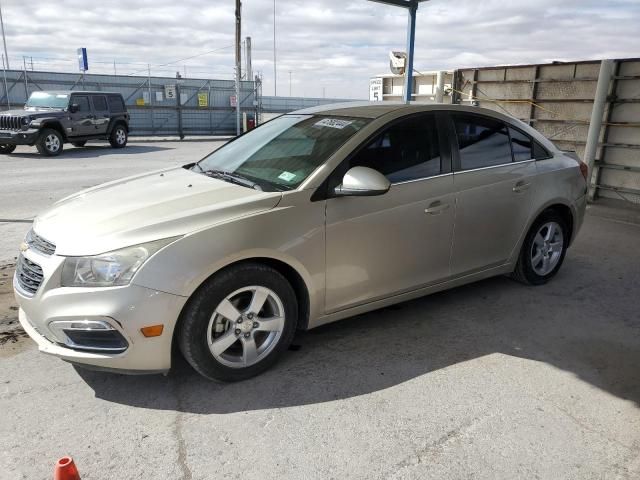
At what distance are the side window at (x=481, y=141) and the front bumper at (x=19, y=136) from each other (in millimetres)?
14183

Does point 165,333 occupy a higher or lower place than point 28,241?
lower

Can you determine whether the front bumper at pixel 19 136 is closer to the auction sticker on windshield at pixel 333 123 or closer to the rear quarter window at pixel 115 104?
the rear quarter window at pixel 115 104

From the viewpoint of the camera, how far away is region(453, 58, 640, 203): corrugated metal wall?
27.2ft

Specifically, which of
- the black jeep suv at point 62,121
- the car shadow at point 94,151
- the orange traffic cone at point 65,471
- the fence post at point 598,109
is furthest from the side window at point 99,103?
the orange traffic cone at point 65,471

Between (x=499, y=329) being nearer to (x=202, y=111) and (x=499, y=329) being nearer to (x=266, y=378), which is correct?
(x=266, y=378)

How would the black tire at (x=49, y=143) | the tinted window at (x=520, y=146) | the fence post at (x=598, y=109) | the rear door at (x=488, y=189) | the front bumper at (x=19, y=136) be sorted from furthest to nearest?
1. the black tire at (x=49, y=143)
2. the front bumper at (x=19, y=136)
3. the fence post at (x=598, y=109)
4. the tinted window at (x=520, y=146)
5. the rear door at (x=488, y=189)

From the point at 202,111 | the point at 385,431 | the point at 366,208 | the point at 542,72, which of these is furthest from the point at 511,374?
the point at 202,111

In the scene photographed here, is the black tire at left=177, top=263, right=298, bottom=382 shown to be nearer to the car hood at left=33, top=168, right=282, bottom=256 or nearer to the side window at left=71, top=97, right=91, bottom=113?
the car hood at left=33, top=168, right=282, bottom=256

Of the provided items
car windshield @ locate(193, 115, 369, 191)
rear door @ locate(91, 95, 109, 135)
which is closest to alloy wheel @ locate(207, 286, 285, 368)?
car windshield @ locate(193, 115, 369, 191)

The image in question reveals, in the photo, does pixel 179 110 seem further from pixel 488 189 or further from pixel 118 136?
pixel 488 189

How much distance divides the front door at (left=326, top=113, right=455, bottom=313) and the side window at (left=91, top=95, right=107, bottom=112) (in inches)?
612

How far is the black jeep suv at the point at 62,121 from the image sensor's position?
591 inches

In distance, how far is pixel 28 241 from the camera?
10.7ft

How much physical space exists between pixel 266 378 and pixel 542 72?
8.41 m
